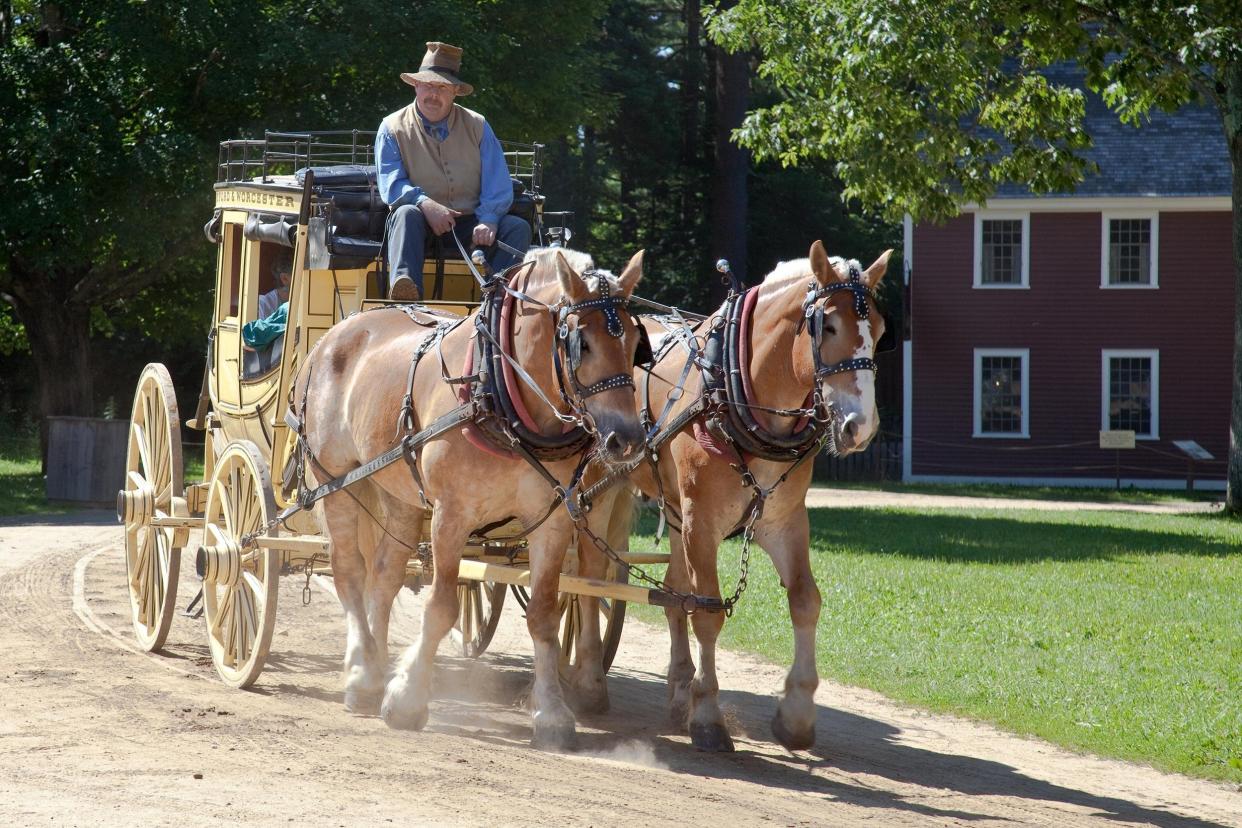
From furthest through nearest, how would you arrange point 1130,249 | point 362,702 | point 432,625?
point 1130,249
point 362,702
point 432,625

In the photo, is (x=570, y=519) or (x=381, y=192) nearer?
(x=570, y=519)

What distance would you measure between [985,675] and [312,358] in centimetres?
475

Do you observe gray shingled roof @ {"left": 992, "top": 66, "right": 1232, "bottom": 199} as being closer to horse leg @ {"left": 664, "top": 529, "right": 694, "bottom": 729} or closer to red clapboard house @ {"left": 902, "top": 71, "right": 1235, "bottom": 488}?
red clapboard house @ {"left": 902, "top": 71, "right": 1235, "bottom": 488}

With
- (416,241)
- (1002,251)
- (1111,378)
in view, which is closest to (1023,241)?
(1002,251)

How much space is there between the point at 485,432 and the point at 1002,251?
2699cm

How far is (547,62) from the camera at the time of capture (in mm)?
23969

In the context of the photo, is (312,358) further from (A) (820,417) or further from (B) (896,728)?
(B) (896,728)

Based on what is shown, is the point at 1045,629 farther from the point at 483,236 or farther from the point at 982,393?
the point at 982,393

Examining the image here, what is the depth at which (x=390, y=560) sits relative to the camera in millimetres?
7742

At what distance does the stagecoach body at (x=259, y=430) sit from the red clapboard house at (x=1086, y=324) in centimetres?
2313

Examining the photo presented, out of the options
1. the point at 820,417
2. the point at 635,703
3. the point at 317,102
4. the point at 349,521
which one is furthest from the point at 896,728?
the point at 317,102

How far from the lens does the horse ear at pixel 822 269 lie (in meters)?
6.25

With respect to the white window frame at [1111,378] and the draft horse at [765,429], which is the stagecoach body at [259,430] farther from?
the white window frame at [1111,378]

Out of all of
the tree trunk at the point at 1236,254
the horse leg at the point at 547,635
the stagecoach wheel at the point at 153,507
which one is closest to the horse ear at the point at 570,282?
the horse leg at the point at 547,635
